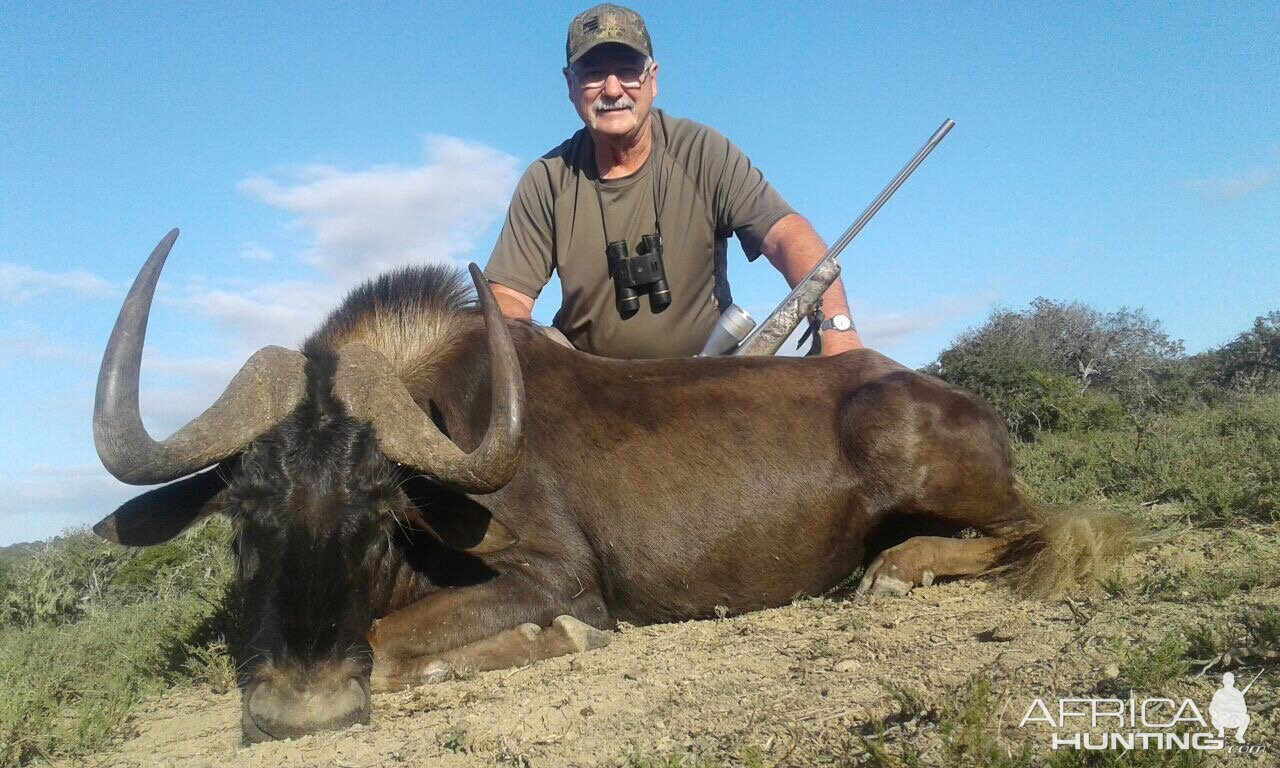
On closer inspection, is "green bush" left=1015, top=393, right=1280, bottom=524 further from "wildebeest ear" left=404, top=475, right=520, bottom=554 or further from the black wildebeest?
"wildebeest ear" left=404, top=475, right=520, bottom=554

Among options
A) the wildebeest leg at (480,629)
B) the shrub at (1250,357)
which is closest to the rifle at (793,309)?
the wildebeest leg at (480,629)

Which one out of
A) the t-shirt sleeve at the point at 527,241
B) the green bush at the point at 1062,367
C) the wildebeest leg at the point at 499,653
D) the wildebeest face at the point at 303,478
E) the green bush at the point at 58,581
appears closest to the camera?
the wildebeest face at the point at 303,478

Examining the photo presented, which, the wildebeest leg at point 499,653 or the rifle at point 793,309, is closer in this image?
the wildebeest leg at point 499,653

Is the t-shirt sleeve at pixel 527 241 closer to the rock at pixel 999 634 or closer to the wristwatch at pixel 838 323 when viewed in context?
the wristwatch at pixel 838 323

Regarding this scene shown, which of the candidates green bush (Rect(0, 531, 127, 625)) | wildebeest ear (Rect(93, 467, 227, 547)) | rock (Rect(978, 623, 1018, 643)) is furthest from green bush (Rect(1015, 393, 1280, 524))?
green bush (Rect(0, 531, 127, 625))

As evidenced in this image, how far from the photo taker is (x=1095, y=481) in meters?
6.52

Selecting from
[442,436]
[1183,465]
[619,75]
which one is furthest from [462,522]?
[1183,465]

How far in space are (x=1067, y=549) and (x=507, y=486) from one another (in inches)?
98.7

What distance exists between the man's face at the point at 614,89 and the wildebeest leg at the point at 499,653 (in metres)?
3.66

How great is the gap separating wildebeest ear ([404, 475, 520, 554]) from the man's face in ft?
11.2

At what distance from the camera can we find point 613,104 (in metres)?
6.49

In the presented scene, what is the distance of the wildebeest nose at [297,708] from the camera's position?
3129 mm

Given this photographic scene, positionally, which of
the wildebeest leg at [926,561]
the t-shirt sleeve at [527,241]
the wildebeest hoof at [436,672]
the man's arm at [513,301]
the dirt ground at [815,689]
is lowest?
the dirt ground at [815,689]

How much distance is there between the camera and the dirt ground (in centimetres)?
230
